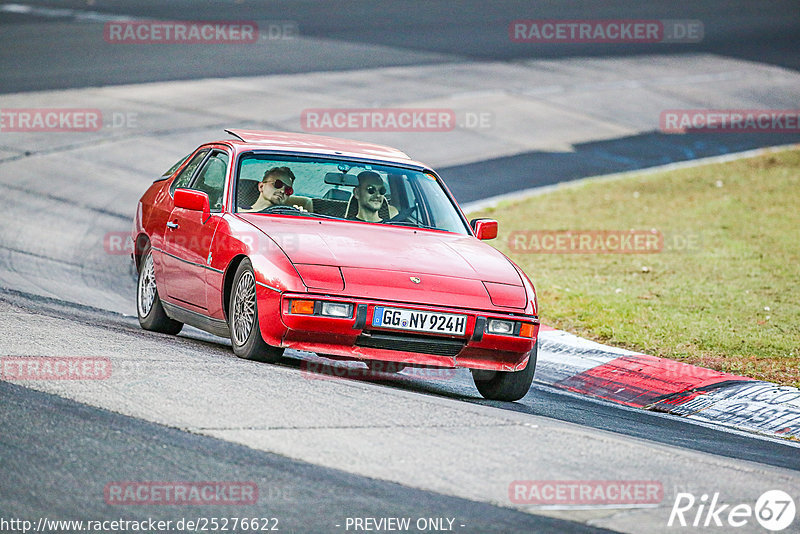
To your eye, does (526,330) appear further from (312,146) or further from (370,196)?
(312,146)

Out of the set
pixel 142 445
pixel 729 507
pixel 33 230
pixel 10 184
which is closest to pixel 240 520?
pixel 142 445

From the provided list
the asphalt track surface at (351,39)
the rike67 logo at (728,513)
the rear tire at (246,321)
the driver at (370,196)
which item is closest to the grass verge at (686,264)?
the driver at (370,196)

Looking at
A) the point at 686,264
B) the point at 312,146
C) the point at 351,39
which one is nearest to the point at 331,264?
the point at 312,146

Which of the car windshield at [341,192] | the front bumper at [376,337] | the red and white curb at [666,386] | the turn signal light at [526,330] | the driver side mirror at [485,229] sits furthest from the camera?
the driver side mirror at [485,229]

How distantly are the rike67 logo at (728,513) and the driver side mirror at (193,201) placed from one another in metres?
4.03

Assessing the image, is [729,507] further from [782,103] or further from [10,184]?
[782,103]

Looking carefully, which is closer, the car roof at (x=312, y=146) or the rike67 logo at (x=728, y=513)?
the rike67 logo at (x=728, y=513)

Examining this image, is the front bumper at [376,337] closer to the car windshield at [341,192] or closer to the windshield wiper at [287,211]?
the windshield wiper at [287,211]

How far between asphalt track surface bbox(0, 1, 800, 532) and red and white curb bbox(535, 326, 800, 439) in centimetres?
31

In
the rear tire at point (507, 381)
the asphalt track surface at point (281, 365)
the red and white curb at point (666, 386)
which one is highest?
the asphalt track surface at point (281, 365)

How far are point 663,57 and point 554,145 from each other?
A: 34.4 feet

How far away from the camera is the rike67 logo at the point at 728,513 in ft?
16.5

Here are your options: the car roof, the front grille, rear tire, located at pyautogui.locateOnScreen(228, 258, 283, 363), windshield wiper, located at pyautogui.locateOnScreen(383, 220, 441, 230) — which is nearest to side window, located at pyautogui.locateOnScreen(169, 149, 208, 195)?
the car roof

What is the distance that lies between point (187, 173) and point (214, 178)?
59cm
